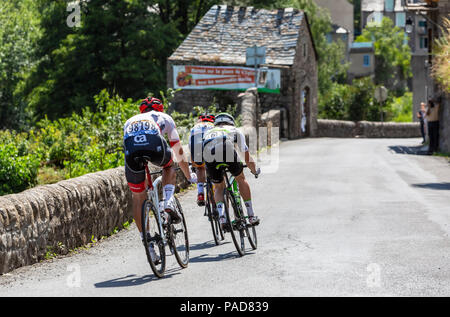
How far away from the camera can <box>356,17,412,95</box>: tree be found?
293ft

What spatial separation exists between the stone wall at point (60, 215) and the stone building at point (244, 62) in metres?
24.0

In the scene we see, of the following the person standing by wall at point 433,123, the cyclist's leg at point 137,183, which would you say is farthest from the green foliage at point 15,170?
the person standing by wall at point 433,123

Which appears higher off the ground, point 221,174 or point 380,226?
point 221,174

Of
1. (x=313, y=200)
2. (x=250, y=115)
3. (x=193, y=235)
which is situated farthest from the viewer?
(x=250, y=115)

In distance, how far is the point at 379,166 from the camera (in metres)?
20.7

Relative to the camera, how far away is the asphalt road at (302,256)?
6.79 metres

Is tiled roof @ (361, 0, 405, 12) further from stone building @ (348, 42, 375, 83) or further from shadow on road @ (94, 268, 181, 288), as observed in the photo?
shadow on road @ (94, 268, 181, 288)

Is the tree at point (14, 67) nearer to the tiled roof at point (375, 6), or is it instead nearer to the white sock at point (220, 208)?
the white sock at point (220, 208)

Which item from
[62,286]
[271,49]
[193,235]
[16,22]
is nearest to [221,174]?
[193,235]

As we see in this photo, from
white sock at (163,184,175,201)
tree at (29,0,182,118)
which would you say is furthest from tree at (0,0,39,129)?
white sock at (163,184,175,201)

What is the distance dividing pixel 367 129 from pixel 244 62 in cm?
1316
